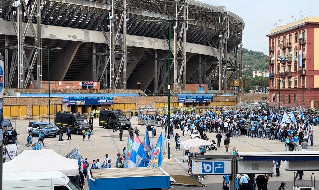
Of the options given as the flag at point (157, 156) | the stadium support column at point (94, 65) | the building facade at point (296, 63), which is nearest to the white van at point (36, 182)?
the flag at point (157, 156)

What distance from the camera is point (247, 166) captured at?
14477 millimetres

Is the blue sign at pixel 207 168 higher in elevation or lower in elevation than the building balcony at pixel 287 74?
lower

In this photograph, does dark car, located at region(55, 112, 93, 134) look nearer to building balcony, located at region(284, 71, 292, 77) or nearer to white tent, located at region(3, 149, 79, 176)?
white tent, located at region(3, 149, 79, 176)

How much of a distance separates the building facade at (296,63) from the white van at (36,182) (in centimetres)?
7124

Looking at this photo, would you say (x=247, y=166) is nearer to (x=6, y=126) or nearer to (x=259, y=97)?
(x=6, y=126)

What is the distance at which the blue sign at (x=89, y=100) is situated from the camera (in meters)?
63.9

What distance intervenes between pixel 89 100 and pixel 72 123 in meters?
22.3

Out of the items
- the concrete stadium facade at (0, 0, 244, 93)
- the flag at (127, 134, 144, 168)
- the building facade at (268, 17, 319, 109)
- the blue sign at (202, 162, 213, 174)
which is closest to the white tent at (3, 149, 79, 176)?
the flag at (127, 134, 144, 168)

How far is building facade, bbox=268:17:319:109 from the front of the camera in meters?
81.2

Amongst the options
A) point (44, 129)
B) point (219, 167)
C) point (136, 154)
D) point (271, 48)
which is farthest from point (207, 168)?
point (271, 48)

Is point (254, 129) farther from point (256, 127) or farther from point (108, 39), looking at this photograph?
point (108, 39)

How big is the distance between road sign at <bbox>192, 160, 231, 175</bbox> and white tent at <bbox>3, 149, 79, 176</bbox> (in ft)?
17.8

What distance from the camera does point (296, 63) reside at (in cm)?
8594

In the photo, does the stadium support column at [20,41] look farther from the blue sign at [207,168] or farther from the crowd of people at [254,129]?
the blue sign at [207,168]
